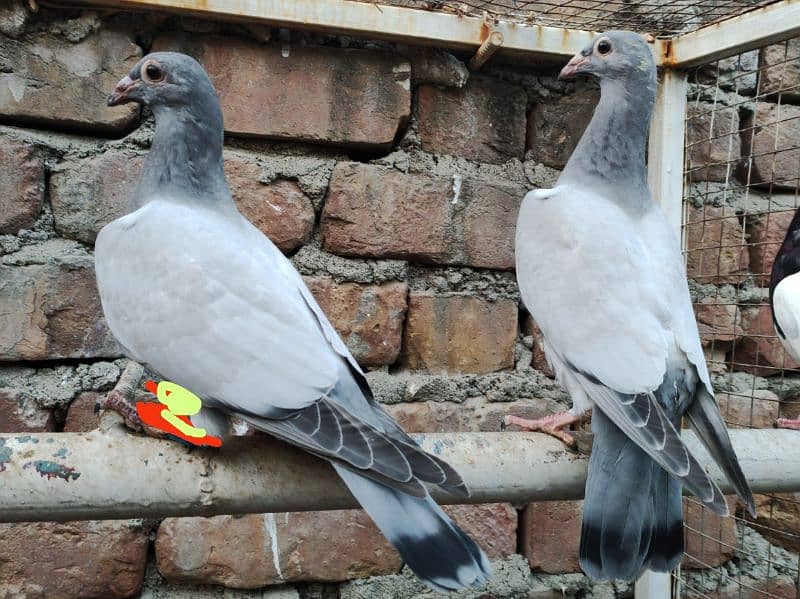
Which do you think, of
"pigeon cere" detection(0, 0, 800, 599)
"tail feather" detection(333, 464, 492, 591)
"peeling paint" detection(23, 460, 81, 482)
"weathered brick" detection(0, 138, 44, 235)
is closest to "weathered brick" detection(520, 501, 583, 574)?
"pigeon cere" detection(0, 0, 800, 599)

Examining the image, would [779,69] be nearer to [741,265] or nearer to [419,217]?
[741,265]

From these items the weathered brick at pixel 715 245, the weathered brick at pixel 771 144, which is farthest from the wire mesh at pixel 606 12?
the weathered brick at pixel 715 245

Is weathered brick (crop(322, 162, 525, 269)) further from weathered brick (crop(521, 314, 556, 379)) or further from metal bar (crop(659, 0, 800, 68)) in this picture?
metal bar (crop(659, 0, 800, 68))

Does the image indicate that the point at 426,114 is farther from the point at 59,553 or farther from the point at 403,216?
the point at 59,553

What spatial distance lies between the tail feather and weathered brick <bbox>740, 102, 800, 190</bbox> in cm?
108

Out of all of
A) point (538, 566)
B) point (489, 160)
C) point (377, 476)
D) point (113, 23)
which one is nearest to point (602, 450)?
point (377, 476)

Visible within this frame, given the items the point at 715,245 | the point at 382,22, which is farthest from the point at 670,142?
the point at 382,22

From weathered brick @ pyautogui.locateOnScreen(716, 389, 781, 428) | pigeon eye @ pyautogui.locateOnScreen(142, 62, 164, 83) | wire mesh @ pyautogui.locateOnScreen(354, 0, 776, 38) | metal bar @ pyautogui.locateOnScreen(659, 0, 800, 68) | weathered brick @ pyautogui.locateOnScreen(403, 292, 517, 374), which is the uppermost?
wire mesh @ pyautogui.locateOnScreen(354, 0, 776, 38)

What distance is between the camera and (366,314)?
1230 millimetres

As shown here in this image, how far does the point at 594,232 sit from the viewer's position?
1046mm

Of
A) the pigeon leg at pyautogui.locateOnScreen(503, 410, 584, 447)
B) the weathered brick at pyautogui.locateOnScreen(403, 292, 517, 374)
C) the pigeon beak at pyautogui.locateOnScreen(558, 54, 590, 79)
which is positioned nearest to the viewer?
the pigeon leg at pyautogui.locateOnScreen(503, 410, 584, 447)

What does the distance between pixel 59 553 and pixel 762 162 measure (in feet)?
4.77

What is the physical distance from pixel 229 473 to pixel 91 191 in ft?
2.07

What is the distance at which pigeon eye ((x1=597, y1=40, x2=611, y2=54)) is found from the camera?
115 centimetres
